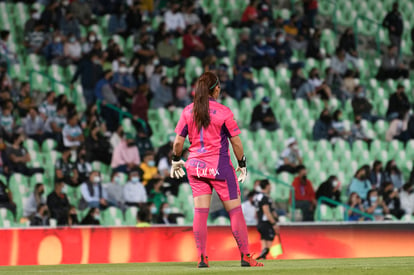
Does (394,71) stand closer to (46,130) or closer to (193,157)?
(46,130)

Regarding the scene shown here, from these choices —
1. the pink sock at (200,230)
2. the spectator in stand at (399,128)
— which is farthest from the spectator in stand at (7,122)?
the pink sock at (200,230)

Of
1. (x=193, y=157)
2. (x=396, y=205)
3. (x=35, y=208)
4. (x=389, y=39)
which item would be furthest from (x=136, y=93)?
(x=193, y=157)

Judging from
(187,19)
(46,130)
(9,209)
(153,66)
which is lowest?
(9,209)

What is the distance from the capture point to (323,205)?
58.1ft

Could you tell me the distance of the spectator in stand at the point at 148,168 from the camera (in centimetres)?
1698

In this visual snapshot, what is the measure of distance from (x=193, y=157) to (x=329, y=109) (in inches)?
480

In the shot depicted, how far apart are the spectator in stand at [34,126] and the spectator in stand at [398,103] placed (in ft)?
25.9

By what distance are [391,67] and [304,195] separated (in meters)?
6.08

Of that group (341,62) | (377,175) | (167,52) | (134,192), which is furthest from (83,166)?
(341,62)

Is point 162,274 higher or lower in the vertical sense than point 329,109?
lower

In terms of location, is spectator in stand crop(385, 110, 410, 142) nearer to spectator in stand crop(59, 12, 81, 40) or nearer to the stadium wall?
the stadium wall

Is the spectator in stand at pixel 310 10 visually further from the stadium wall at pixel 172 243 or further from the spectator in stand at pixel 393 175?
the stadium wall at pixel 172 243

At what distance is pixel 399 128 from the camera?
66.9 feet

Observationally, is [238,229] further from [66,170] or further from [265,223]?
[66,170]
